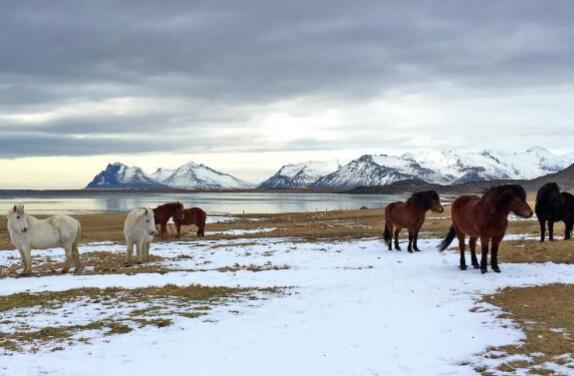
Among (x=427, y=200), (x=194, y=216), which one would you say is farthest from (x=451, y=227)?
(x=194, y=216)

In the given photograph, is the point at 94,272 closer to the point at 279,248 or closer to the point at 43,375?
the point at 279,248

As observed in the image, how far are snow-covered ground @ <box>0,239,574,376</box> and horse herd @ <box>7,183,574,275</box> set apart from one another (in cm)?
112

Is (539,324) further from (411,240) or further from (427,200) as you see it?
(427,200)

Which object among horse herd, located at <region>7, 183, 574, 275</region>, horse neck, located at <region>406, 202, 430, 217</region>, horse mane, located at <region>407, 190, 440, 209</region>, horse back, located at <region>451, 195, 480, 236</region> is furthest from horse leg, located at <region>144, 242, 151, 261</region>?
horse back, located at <region>451, 195, 480, 236</region>

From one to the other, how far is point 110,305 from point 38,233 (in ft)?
23.0

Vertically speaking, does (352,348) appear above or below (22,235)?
below

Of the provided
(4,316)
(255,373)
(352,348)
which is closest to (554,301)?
(352,348)

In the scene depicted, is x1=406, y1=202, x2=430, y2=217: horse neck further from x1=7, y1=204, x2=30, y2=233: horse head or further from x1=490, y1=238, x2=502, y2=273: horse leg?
x1=7, y1=204, x2=30, y2=233: horse head

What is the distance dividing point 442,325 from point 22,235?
13.0 meters

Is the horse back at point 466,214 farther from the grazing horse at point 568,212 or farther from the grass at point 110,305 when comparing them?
the grazing horse at point 568,212

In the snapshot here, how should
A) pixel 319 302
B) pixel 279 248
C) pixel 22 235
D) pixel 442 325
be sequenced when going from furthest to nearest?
pixel 279 248 < pixel 22 235 < pixel 319 302 < pixel 442 325

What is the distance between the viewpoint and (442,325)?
9.73 meters

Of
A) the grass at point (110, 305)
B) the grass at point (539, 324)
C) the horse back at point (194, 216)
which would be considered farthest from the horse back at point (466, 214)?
the horse back at point (194, 216)

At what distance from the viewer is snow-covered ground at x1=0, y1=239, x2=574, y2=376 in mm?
7703
